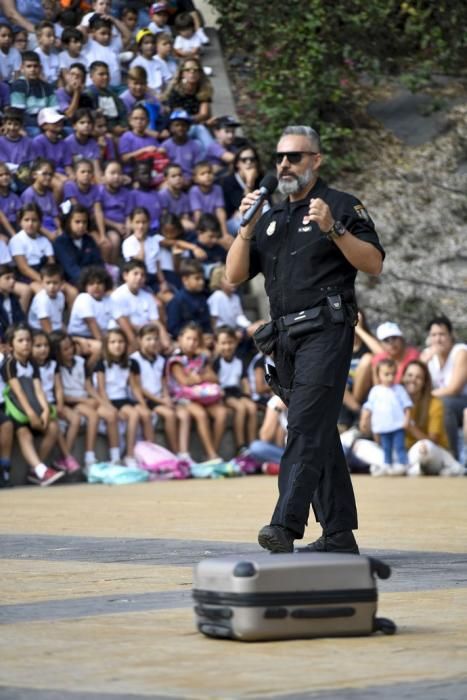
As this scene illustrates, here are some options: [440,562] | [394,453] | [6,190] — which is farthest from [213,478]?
[440,562]

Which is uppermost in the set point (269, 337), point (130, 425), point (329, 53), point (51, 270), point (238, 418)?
point (269, 337)

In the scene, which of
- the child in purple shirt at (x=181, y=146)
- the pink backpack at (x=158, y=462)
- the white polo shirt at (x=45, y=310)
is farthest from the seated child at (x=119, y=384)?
the child in purple shirt at (x=181, y=146)

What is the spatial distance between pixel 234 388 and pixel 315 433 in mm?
9697

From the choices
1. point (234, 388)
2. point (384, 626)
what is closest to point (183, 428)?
point (234, 388)

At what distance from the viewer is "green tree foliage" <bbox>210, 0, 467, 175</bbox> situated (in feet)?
70.6

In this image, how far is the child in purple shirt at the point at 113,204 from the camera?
17.3m

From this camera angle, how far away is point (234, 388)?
54.5ft

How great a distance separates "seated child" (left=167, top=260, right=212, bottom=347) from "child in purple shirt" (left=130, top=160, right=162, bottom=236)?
997mm

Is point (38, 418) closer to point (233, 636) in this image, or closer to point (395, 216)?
point (395, 216)

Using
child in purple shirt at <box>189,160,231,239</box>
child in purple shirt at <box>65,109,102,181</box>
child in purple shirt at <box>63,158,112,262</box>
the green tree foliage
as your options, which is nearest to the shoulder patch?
child in purple shirt at <box>63,158,112,262</box>

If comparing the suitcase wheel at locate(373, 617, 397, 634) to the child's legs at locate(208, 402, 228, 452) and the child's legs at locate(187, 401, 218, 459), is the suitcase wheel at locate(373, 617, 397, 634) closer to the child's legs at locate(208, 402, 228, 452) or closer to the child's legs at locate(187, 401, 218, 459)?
the child's legs at locate(187, 401, 218, 459)

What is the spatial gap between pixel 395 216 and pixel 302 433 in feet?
46.3

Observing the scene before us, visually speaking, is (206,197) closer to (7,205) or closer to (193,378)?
(7,205)

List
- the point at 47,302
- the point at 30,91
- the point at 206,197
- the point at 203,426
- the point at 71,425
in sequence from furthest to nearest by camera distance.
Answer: the point at 206,197, the point at 30,91, the point at 203,426, the point at 47,302, the point at 71,425
